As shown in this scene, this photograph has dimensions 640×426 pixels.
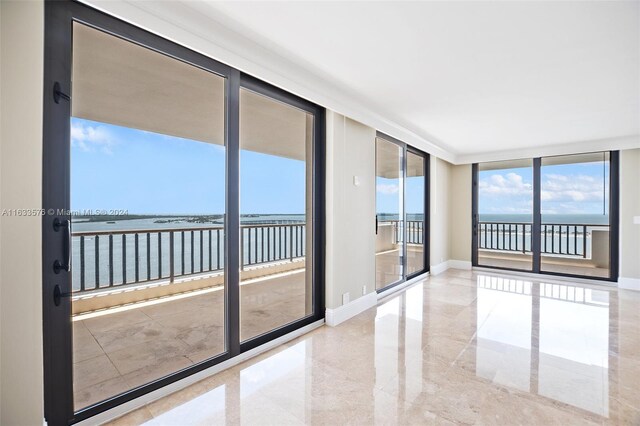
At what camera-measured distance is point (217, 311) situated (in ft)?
11.5

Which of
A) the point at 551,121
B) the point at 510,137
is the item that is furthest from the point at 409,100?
the point at 510,137

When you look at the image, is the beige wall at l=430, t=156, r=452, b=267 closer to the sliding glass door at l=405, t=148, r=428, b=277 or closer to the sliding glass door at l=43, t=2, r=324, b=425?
the sliding glass door at l=405, t=148, r=428, b=277

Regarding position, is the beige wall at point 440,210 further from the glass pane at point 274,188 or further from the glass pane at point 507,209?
the glass pane at point 274,188

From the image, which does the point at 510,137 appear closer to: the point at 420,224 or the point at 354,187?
the point at 420,224

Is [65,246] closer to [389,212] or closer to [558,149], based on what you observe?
[389,212]

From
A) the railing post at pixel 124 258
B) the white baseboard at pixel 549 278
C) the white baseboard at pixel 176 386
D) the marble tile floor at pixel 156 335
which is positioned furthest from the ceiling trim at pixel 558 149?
the railing post at pixel 124 258

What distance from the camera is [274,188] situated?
11.2 feet

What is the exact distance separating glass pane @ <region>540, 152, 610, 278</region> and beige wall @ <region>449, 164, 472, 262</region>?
1.30 meters

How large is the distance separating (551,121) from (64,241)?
17.3 ft

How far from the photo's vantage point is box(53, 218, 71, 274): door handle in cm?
153

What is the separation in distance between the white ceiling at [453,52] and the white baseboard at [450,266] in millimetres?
3085

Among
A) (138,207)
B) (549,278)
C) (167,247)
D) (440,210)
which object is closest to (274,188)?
(138,207)

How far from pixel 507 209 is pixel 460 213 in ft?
3.05

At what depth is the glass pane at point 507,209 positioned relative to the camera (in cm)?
595
